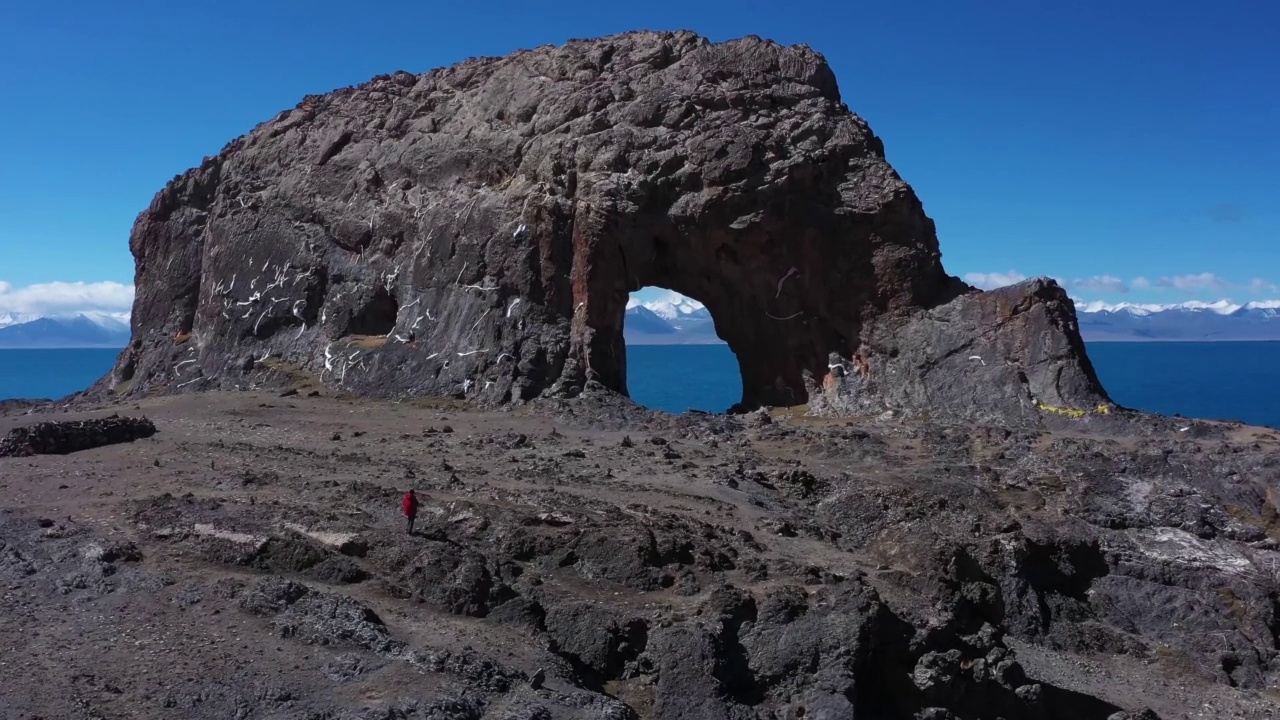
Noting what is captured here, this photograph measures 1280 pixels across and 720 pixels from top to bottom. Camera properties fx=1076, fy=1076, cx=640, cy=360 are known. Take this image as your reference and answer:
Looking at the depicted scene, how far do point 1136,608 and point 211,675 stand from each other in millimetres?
11062

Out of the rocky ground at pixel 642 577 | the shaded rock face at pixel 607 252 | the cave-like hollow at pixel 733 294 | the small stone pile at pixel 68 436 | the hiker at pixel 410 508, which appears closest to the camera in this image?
the rocky ground at pixel 642 577

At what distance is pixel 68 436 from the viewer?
17.2m

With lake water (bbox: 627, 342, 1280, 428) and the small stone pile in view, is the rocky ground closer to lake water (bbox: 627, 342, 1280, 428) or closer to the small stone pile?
the small stone pile

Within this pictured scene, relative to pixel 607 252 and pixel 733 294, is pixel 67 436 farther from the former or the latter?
pixel 733 294

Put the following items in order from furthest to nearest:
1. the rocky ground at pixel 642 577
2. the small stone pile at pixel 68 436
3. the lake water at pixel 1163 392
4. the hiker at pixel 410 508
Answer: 1. the lake water at pixel 1163 392
2. the small stone pile at pixel 68 436
3. the hiker at pixel 410 508
4. the rocky ground at pixel 642 577

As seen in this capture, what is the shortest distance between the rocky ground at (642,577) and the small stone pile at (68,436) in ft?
1.39

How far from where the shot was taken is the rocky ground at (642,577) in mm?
8961

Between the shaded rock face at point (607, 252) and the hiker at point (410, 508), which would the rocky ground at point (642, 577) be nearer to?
the hiker at point (410, 508)

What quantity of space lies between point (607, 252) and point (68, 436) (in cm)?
1109

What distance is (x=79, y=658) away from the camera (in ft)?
28.0

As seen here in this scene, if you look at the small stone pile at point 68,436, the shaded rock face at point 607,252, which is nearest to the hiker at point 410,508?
the small stone pile at point 68,436

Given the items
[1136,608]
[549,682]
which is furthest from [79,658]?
[1136,608]

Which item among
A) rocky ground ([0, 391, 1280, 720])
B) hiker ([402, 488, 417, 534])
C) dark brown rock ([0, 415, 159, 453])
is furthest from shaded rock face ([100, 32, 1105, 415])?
hiker ([402, 488, 417, 534])

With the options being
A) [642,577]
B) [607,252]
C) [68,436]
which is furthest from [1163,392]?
[68,436]
